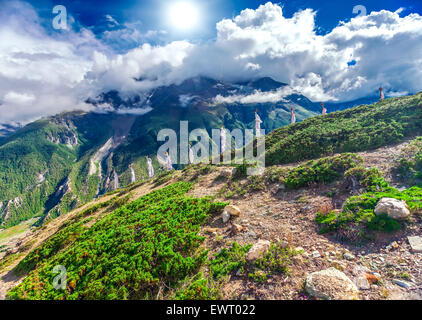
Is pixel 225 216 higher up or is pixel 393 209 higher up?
pixel 393 209

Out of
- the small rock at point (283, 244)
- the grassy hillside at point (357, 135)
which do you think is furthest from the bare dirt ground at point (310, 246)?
the grassy hillside at point (357, 135)

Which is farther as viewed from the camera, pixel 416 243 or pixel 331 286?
pixel 416 243

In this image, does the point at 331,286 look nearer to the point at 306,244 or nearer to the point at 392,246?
the point at 306,244

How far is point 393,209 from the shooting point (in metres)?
6.57

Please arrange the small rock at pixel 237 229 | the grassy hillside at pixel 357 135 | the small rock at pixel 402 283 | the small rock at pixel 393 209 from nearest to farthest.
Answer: the small rock at pixel 402 283 → the small rock at pixel 393 209 → the small rock at pixel 237 229 → the grassy hillside at pixel 357 135

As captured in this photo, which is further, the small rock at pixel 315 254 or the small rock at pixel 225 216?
the small rock at pixel 225 216

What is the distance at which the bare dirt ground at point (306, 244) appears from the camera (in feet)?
17.0

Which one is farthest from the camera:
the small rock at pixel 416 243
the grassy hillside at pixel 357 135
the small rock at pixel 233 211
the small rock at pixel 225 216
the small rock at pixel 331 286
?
the grassy hillside at pixel 357 135

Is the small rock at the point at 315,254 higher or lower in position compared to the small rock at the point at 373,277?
lower

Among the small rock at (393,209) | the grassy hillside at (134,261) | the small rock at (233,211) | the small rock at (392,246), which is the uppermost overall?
the small rock at (393,209)

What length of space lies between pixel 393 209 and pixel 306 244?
3.17 metres

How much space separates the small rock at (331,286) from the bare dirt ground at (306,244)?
368 millimetres

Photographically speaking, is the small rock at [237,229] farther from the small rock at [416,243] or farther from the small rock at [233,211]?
the small rock at [416,243]

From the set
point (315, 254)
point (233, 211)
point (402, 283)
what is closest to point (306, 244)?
point (315, 254)
